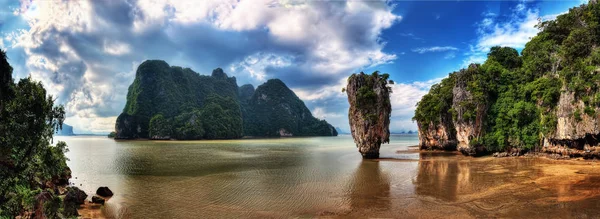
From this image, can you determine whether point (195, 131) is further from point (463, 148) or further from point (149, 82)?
point (463, 148)

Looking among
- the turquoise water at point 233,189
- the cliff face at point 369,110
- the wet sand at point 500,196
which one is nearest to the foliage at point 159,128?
the turquoise water at point 233,189

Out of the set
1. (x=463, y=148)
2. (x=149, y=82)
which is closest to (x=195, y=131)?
(x=149, y=82)

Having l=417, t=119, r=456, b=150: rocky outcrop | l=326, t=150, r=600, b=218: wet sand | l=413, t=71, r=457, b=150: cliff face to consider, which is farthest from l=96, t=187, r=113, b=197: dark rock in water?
l=417, t=119, r=456, b=150: rocky outcrop

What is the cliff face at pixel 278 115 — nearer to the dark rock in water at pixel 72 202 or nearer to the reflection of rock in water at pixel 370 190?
the reflection of rock in water at pixel 370 190

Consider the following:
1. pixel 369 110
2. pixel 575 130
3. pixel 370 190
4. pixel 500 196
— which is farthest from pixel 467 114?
pixel 370 190

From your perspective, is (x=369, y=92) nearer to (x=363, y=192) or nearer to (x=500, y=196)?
(x=363, y=192)

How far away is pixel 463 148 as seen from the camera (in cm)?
2988

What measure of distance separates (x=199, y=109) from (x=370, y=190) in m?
102

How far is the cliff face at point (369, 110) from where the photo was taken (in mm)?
→ 28781

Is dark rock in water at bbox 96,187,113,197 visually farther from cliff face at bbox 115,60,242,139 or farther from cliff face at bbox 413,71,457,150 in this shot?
cliff face at bbox 115,60,242,139

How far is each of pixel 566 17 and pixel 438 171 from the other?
70.3ft

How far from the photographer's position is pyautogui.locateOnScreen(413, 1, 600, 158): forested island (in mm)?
20797

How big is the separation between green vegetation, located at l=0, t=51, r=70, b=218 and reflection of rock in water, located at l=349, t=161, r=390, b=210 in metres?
11.1

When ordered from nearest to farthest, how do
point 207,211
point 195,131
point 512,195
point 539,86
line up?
point 207,211 < point 512,195 < point 539,86 < point 195,131
